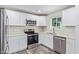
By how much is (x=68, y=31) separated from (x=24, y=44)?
83.8 inches

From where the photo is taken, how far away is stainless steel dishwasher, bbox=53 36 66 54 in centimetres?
358

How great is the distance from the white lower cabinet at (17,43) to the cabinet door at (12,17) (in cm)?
63

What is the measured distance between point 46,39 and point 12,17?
7.02 ft

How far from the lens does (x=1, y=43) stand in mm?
3182

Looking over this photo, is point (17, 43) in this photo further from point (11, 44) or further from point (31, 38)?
point (31, 38)

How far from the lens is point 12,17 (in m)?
4.07

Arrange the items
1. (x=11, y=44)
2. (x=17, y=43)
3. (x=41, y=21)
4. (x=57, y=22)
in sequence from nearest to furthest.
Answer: (x=11, y=44) < (x=17, y=43) < (x=57, y=22) < (x=41, y=21)

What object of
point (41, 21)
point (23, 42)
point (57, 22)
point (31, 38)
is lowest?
point (23, 42)

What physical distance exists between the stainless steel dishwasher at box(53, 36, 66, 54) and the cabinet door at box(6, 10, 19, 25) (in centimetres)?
188

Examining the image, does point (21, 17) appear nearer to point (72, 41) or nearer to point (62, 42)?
point (62, 42)

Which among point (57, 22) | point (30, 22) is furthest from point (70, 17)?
point (30, 22)

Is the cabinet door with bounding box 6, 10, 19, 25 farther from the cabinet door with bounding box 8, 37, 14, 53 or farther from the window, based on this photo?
the window

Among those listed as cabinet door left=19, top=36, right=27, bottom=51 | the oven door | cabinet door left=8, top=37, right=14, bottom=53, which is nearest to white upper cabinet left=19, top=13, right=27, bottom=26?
cabinet door left=19, top=36, right=27, bottom=51

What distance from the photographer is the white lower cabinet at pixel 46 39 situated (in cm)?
464
